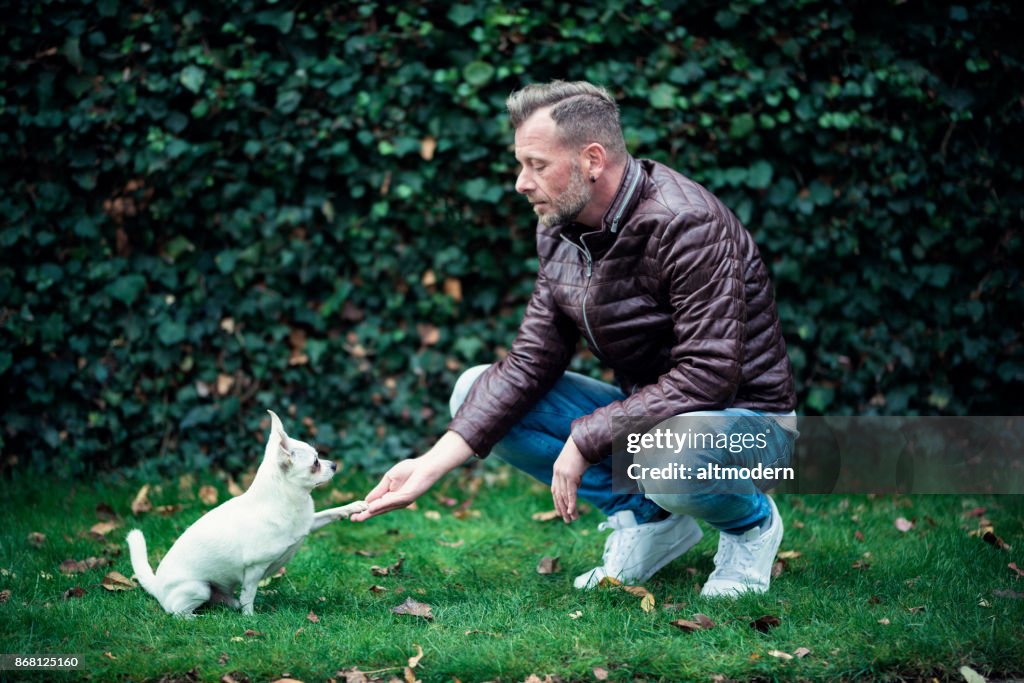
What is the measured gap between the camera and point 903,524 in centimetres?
398

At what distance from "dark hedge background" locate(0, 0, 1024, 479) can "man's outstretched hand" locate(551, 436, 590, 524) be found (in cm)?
195

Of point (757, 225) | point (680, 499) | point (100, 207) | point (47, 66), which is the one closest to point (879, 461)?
point (757, 225)

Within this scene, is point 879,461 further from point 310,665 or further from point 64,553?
point 64,553

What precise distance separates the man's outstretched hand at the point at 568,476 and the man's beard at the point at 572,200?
2.24 ft

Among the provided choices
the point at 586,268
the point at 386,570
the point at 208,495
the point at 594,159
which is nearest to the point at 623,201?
the point at 594,159

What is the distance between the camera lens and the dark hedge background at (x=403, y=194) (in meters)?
4.54

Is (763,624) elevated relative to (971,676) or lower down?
lower down

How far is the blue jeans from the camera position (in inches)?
118

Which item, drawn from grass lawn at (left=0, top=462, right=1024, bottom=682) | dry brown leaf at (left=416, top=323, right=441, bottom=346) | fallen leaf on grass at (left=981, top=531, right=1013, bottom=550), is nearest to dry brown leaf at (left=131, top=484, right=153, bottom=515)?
grass lawn at (left=0, top=462, right=1024, bottom=682)

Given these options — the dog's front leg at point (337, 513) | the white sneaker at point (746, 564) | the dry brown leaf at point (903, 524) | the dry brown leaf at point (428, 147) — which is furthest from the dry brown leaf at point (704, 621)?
the dry brown leaf at point (428, 147)

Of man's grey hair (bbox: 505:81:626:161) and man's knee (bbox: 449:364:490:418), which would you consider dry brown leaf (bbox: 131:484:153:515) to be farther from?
man's grey hair (bbox: 505:81:626:161)

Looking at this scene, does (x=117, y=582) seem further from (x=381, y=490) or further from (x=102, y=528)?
(x=381, y=490)

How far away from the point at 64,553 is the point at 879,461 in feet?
12.1

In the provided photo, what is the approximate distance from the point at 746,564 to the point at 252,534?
5.14 ft
